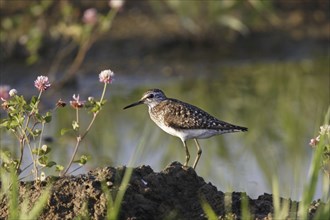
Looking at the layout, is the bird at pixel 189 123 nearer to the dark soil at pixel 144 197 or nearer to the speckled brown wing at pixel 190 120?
the speckled brown wing at pixel 190 120

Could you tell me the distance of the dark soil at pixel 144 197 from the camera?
6.11 metres

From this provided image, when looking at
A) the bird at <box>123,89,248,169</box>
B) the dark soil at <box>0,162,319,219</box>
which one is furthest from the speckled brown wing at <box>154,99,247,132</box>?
the dark soil at <box>0,162,319,219</box>

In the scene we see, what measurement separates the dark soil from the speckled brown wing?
1217mm

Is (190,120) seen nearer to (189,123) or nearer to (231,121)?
(189,123)

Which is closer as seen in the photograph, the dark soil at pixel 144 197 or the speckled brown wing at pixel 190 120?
the dark soil at pixel 144 197

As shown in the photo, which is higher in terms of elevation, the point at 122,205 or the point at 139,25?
the point at 139,25

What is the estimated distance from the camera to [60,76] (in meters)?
13.1

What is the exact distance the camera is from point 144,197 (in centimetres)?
622

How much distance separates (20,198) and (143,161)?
314cm

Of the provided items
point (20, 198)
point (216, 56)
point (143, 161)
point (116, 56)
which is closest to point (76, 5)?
point (116, 56)

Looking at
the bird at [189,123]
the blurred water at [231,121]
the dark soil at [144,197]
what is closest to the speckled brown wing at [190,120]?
the bird at [189,123]

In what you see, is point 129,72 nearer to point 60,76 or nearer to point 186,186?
point 60,76

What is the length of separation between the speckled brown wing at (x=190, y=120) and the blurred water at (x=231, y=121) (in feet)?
1.21

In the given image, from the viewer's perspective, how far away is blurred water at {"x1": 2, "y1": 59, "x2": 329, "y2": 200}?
9.19 meters
